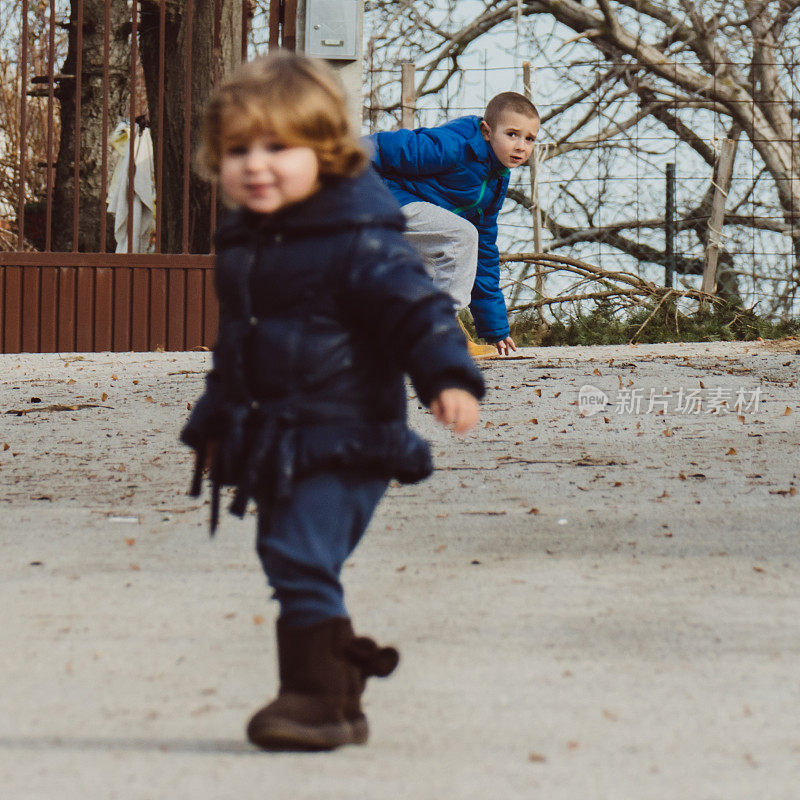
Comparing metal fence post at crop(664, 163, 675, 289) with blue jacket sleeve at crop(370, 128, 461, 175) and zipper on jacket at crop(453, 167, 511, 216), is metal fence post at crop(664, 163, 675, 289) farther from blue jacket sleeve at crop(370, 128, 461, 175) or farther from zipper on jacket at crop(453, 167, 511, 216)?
blue jacket sleeve at crop(370, 128, 461, 175)

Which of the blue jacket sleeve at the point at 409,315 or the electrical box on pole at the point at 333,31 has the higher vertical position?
the electrical box on pole at the point at 333,31

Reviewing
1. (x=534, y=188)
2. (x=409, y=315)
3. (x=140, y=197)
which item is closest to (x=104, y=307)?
(x=140, y=197)

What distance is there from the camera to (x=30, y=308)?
952 centimetres

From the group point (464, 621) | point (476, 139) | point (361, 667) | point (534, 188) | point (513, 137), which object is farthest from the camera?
point (534, 188)

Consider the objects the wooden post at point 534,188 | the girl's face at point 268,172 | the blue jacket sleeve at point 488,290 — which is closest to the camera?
the girl's face at point 268,172

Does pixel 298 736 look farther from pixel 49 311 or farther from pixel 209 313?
pixel 49 311

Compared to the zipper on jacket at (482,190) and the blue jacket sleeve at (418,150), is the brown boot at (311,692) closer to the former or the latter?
the blue jacket sleeve at (418,150)

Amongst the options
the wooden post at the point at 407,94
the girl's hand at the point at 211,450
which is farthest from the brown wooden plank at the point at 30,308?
the girl's hand at the point at 211,450

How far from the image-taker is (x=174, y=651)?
9.25 feet

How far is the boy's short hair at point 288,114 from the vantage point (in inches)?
87.8

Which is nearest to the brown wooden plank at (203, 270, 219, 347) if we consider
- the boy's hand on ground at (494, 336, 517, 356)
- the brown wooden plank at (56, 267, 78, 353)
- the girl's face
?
the brown wooden plank at (56, 267, 78, 353)

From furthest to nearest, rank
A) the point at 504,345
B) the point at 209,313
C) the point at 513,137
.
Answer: the point at 209,313
the point at 504,345
the point at 513,137

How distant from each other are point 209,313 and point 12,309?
140 centimetres

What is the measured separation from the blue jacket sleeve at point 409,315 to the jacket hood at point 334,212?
0.04 m
